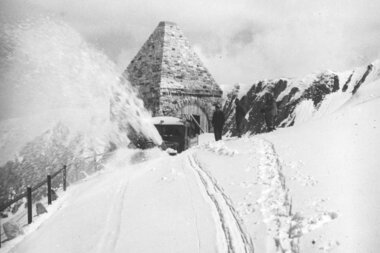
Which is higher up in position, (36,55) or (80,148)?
(36,55)

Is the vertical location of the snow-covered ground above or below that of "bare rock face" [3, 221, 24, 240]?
above

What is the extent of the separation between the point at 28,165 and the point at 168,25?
563 inches

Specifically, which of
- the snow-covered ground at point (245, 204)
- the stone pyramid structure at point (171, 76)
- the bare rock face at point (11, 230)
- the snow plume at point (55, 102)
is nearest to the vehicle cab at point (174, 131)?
the snow plume at point (55, 102)

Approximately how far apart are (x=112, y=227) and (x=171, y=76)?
17.5 m

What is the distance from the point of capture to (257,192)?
22.9 feet

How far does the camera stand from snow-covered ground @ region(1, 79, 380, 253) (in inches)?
197

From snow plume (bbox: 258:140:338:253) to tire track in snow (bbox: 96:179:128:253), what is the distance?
2.28 meters

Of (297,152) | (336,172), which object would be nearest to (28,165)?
(297,152)

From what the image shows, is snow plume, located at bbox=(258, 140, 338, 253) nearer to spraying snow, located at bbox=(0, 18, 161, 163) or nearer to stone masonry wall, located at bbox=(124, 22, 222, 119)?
spraying snow, located at bbox=(0, 18, 161, 163)

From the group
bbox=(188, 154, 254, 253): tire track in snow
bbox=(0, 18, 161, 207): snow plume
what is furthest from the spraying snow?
bbox=(188, 154, 254, 253): tire track in snow

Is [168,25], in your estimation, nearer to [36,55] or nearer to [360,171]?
[36,55]

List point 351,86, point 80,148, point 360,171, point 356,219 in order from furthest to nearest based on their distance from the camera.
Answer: point 351,86 → point 80,148 → point 360,171 → point 356,219

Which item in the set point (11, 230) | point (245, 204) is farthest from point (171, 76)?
point (245, 204)

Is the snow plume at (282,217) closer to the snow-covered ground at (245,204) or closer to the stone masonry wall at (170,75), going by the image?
the snow-covered ground at (245,204)
